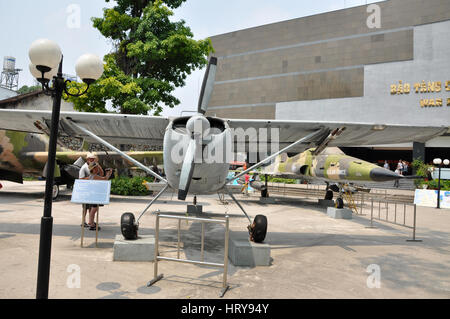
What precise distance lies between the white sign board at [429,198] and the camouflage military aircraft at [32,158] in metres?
13.2

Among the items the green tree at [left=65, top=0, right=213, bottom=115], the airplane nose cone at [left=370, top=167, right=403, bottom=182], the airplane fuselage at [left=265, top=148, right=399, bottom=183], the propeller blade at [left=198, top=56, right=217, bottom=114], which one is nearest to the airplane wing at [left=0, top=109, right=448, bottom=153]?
the propeller blade at [left=198, top=56, right=217, bottom=114]

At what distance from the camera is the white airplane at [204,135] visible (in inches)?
209

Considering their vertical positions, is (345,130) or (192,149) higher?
(345,130)

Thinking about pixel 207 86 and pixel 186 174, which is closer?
pixel 186 174

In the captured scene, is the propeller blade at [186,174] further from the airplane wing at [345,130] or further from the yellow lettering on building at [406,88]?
the yellow lettering on building at [406,88]

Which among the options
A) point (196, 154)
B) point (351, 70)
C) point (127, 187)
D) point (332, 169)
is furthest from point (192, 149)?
point (351, 70)

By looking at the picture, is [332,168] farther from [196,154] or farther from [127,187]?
[127,187]

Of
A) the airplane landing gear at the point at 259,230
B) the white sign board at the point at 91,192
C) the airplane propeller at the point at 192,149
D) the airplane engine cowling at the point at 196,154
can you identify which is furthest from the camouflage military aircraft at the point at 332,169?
the white sign board at the point at 91,192

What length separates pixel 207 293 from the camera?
13.5ft

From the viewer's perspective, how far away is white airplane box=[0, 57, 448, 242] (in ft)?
17.4

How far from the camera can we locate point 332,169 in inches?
533

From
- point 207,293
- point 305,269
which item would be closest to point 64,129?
point 207,293

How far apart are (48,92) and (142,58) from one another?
43.0ft
